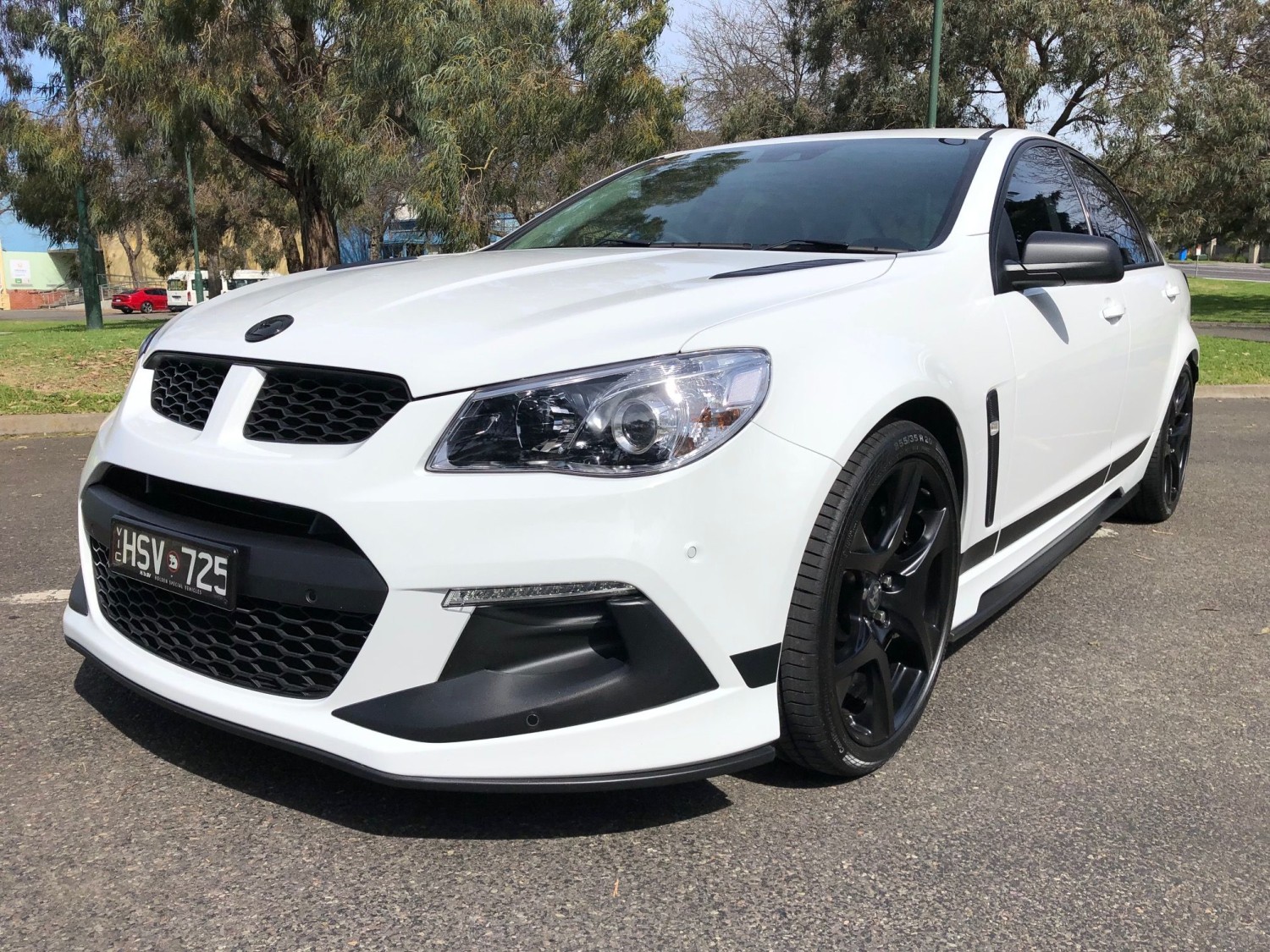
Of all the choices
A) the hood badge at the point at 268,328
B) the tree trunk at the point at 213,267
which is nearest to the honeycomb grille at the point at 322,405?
the hood badge at the point at 268,328

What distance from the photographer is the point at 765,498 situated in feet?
6.84

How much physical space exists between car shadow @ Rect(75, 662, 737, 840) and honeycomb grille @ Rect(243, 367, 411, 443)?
0.76m

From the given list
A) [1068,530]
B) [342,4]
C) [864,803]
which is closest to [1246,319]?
[342,4]

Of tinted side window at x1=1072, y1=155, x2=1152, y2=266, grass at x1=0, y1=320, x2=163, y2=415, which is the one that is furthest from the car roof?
grass at x1=0, y1=320, x2=163, y2=415

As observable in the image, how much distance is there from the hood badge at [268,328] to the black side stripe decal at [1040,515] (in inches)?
66.8

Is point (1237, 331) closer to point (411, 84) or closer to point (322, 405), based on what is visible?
point (411, 84)

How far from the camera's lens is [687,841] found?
88.8 inches

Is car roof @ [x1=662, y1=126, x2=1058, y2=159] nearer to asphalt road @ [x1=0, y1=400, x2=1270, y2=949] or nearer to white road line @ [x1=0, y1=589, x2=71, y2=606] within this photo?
asphalt road @ [x1=0, y1=400, x2=1270, y2=949]

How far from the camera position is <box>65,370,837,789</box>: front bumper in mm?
1960

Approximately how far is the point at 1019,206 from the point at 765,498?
1.83 meters

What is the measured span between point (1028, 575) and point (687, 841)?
1555mm

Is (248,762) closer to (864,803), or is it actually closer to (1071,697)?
(864,803)

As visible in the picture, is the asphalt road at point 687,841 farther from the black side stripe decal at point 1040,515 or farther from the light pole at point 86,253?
the light pole at point 86,253

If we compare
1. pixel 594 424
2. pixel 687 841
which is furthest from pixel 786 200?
pixel 687 841
